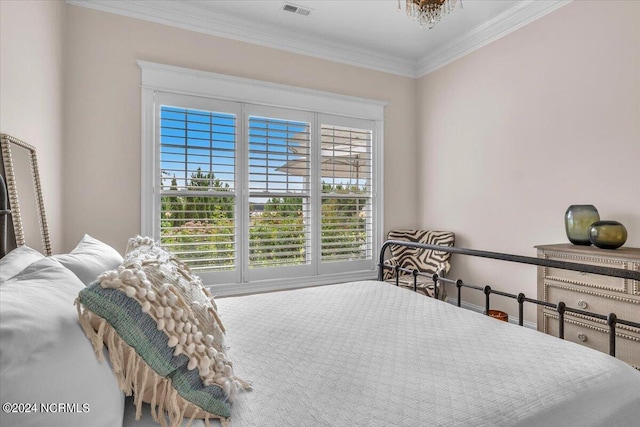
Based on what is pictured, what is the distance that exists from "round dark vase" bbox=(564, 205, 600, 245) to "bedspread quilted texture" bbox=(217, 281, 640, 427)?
1.37 m

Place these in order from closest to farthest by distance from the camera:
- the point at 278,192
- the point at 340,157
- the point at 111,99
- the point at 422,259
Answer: the point at 111,99 → the point at 278,192 → the point at 422,259 → the point at 340,157

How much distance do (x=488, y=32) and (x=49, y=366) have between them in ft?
12.5

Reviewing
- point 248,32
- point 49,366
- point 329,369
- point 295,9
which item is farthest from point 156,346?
point 248,32

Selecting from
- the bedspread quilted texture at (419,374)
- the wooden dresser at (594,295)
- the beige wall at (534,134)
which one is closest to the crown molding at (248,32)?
the beige wall at (534,134)

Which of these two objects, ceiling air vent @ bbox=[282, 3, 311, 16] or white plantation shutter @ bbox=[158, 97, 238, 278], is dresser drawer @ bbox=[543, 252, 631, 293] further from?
ceiling air vent @ bbox=[282, 3, 311, 16]

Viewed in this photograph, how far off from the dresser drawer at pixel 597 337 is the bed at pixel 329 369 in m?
1.18

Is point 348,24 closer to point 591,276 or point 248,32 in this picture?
point 248,32

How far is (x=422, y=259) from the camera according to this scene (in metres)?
3.52

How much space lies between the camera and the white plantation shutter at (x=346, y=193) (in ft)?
11.7

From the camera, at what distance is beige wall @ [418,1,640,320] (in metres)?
2.36

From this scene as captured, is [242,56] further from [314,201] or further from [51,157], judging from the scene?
[51,157]

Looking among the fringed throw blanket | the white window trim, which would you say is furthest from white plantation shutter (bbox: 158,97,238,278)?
the fringed throw blanket

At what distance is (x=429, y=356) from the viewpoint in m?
1.13

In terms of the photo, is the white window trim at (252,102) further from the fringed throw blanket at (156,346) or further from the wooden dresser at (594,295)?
the fringed throw blanket at (156,346)
